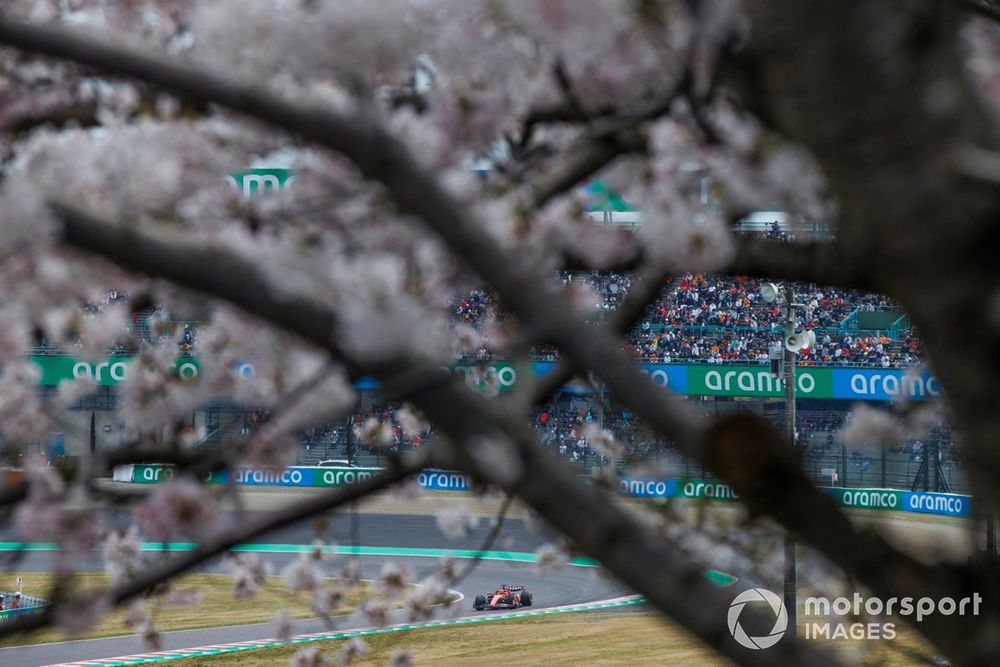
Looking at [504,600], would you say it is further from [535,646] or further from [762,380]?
[762,380]

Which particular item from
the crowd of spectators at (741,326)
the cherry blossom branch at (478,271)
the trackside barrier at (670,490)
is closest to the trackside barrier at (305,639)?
the trackside barrier at (670,490)

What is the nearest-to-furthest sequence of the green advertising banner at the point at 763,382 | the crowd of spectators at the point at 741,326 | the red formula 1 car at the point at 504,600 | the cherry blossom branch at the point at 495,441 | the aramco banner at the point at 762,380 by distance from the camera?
1. the cherry blossom branch at the point at 495,441
2. the red formula 1 car at the point at 504,600
3. the aramco banner at the point at 762,380
4. the green advertising banner at the point at 763,382
5. the crowd of spectators at the point at 741,326

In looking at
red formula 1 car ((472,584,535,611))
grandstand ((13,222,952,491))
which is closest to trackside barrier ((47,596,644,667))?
red formula 1 car ((472,584,535,611))

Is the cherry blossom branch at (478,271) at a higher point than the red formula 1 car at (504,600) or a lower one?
higher

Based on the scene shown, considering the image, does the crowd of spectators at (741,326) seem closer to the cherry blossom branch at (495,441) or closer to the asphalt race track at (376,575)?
the asphalt race track at (376,575)

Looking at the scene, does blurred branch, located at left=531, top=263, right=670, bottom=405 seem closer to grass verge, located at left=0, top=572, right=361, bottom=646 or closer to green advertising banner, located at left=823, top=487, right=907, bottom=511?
grass verge, located at left=0, top=572, right=361, bottom=646

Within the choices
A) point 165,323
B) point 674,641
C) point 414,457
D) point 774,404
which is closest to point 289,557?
point 674,641

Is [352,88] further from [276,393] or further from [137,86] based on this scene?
[137,86]

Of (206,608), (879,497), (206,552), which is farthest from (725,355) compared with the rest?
(206,552)
